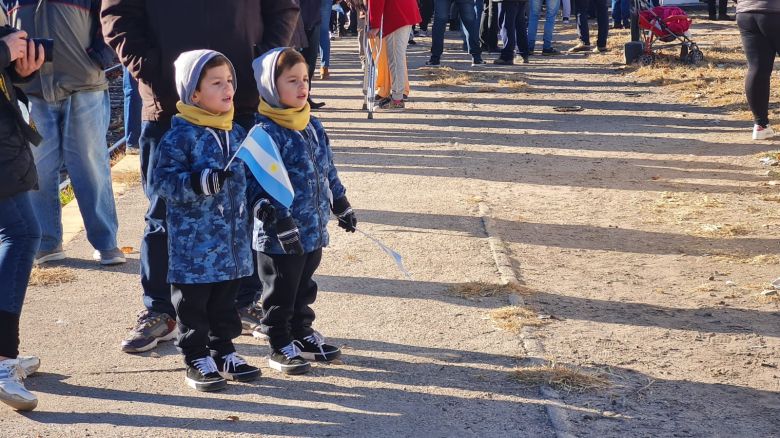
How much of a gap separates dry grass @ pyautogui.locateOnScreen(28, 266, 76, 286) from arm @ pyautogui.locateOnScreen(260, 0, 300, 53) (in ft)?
6.66

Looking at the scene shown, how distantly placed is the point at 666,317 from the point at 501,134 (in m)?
5.60

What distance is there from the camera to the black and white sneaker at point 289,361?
16.6 feet

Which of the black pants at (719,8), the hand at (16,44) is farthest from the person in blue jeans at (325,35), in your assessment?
the black pants at (719,8)

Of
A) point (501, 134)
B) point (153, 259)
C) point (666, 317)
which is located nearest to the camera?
point (153, 259)

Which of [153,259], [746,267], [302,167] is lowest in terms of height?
[746,267]

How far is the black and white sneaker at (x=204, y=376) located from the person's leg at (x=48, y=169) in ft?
7.11

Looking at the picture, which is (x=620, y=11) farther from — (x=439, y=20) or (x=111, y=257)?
(x=111, y=257)

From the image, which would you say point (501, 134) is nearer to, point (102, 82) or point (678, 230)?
point (678, 230)

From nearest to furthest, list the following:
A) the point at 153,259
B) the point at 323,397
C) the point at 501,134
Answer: the point at 323,397
the point at 153,259
the point at 501,134

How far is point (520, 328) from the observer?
558 centimetres

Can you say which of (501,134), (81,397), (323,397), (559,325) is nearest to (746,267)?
(559,325)

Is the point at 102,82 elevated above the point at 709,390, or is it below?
above

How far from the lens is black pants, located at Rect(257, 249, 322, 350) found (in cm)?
500

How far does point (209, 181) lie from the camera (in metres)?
4.50
